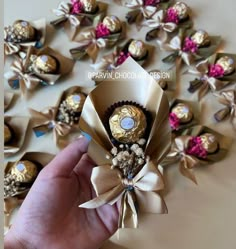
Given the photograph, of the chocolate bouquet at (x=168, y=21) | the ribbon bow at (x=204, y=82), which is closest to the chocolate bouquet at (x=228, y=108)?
the ribbon bow at (x=204, y=82)

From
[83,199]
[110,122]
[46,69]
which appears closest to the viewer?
[110,122]

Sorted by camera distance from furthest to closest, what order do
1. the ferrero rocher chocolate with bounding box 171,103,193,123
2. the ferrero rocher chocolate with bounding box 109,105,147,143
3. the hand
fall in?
the ferrero rocher chocolate with bounding box 171,103,193,123
the hand
the ferrero rocher chocolate with bounding box 109,105,147,143

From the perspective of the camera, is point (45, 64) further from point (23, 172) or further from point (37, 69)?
point (23, 172)

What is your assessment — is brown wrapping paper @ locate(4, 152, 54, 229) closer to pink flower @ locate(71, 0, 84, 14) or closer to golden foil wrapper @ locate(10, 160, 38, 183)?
golden foil wrapper @ locate(10, 160, 38, 183)

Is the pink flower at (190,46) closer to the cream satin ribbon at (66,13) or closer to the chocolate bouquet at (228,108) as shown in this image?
the chocolate bouquet at (228,108)

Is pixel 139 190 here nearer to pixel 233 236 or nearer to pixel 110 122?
pixel 110 122

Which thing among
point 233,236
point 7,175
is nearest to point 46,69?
point 7,175

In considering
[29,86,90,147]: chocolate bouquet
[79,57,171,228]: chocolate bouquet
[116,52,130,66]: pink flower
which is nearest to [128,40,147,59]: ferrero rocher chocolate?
[116,52,130,66]: pink flower
